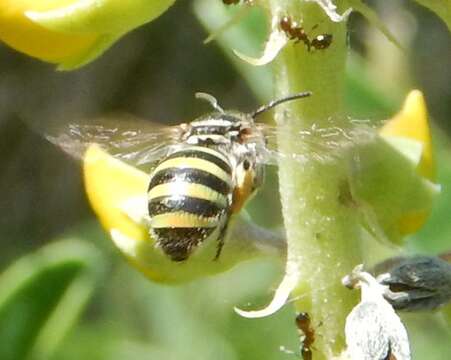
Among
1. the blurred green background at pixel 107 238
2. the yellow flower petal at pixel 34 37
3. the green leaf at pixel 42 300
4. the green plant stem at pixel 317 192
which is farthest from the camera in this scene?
the blurred green background at pixel 107 238

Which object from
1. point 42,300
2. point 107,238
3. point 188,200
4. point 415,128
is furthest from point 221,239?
point 107,238

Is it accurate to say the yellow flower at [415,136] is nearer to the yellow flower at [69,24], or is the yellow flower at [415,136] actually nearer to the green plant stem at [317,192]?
the green plant stem at [317,192]

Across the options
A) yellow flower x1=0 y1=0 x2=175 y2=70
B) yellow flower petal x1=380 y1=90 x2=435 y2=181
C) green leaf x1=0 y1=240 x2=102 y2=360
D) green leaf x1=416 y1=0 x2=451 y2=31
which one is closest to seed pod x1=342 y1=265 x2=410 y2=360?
yellow flower petal x1=380 y1=90 x2=435 y2=181

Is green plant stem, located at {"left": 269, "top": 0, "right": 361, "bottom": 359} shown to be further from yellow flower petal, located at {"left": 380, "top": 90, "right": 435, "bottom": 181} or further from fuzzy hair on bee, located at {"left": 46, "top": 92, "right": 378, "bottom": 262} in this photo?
yellow flower petal, located at {"left": 380, "top": 90, "right": 435, "bottom": 181}

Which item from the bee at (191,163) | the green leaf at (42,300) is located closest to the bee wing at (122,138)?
the bee at (191,163)

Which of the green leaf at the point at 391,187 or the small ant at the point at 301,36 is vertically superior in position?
the small ant at the point at 301,36

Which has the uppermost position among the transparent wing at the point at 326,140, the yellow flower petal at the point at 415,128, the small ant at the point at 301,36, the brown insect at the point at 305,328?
the yellow flower petal at the point at 415,128
